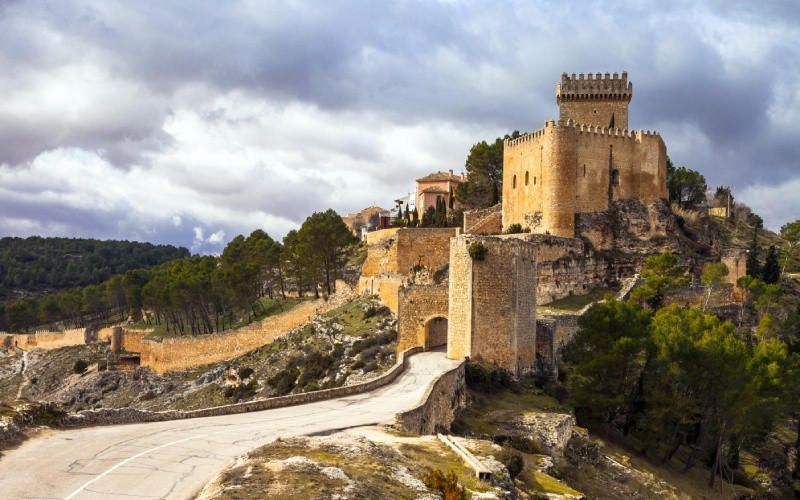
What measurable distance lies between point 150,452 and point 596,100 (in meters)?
49.2

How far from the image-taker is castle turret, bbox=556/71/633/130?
55.5 metres

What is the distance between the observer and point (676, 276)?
1766 inches

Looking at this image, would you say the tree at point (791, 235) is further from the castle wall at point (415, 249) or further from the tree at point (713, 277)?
the castle wall at point (415, 249)

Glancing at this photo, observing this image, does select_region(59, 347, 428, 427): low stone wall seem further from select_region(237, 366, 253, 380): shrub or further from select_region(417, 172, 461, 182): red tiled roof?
select_region(417, 172, 461, 182): red tiled roof

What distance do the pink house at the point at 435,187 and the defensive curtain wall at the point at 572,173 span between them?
24375mm

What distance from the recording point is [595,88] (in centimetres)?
5581

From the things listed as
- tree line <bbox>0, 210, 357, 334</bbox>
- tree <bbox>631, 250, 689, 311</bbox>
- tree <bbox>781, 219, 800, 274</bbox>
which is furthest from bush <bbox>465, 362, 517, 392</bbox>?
tree <bbox>781, 219, 800, 274</bbox>

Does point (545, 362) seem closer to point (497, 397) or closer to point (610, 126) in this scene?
point (497, 397)

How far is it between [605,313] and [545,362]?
344 centimetres

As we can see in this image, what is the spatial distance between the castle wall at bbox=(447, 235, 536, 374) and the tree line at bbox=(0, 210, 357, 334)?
28.0 meters

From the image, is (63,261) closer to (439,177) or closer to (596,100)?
(439,177)

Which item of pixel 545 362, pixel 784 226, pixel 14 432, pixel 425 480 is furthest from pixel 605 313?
pixel 784 226

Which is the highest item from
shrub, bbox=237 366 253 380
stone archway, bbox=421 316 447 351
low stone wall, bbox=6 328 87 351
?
stone archway, bbox=421 316 447 351

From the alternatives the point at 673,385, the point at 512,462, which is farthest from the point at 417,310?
the point at 512,462
